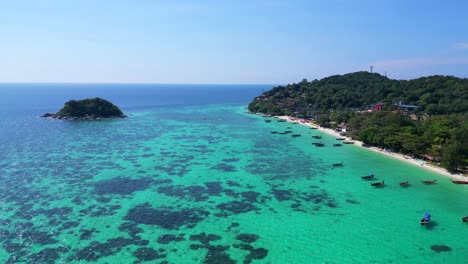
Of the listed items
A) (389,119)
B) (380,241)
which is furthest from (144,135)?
(380,241)

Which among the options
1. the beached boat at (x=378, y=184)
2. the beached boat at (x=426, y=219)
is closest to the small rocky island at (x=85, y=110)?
the beached boat at (x=378, y=184)

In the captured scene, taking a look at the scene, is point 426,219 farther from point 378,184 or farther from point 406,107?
point 406,107

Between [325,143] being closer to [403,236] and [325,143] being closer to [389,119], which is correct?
[389,119]

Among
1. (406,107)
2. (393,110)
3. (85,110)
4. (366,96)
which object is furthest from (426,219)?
(85,110)

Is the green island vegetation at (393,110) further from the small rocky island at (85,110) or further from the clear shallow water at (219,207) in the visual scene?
the small rocky island at (85,110)

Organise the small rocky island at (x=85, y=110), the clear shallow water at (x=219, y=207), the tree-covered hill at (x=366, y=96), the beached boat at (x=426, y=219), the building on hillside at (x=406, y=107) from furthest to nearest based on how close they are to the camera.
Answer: the small rocky island at (x=85, y=110) < the building on hillside at (x=406, y=107) < the tree-covered hill at (x=366, y=96) < the beached boat at (x=426, y=219) < the clear shallow water at (x=219, y=207)

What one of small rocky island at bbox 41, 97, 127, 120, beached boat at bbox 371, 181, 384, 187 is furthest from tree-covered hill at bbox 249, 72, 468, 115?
beached boat at bbox 371, 181, 384, 187
